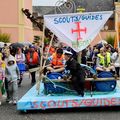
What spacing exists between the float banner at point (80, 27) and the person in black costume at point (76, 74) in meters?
0.68

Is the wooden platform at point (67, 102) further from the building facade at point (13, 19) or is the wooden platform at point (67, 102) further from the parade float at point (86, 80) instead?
the building facade at point (13, 19)

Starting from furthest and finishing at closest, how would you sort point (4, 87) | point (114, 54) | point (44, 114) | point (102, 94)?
point (114, 54) → point (4, 87) → point (102, 94) → point (44, 114)

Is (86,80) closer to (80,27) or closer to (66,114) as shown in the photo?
(66,114)

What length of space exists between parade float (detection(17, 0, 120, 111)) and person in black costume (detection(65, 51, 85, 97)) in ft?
0.64

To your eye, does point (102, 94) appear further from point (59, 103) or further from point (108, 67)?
point (108, 67)

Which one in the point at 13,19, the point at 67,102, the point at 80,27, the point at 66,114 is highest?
the point at 13,19

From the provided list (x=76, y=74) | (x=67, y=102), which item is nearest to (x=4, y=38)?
(x=76, y=74)

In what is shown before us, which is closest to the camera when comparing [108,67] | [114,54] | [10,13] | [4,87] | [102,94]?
[102,94]

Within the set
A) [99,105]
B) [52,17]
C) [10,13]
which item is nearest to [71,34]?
[52,17]

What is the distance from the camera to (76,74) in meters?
10.6

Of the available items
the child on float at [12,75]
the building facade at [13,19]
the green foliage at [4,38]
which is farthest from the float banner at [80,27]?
the building facade at [13,19]

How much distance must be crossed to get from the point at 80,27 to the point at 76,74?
137cm

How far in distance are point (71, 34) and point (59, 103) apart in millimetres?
2034

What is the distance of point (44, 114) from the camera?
10180 millimetres
